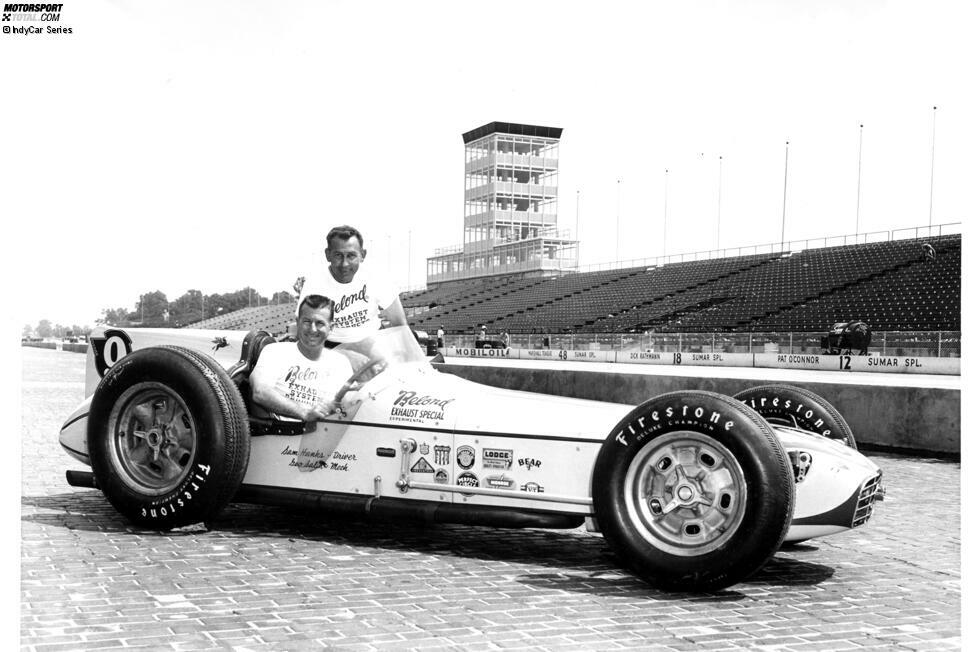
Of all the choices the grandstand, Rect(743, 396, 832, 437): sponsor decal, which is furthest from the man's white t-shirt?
the grandstand

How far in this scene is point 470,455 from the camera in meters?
5.62

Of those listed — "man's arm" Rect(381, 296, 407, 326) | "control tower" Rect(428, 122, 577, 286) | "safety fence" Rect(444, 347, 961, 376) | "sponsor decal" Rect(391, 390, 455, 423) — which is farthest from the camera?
"control tower" Rect(428, 122, 577, 286)

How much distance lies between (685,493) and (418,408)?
5.36 feet

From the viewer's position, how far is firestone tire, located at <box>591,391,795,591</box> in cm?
471

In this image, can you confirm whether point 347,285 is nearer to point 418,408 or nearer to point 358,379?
point 358,379

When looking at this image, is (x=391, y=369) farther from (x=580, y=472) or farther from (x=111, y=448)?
(x=111, y=448)

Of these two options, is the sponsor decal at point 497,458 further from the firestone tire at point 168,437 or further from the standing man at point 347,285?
the firestone tire at point 168,437

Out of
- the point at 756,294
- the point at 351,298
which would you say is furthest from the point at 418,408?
the point at 756,294

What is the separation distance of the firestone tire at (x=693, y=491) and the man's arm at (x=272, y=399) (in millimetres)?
1846

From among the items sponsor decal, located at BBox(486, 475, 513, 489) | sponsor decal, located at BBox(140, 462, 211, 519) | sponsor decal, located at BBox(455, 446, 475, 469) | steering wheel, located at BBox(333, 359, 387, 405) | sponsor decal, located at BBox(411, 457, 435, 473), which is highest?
steering wheel, located at BBox(333, 359, 387, 405)

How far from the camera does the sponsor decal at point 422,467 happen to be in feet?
18.7

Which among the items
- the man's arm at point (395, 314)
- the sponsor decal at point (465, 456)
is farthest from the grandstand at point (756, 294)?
the sponsor decal at point (465, 456)

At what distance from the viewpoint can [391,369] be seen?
6113 mm

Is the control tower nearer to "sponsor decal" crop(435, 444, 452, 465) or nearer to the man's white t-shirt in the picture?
the man's white t-shirt
